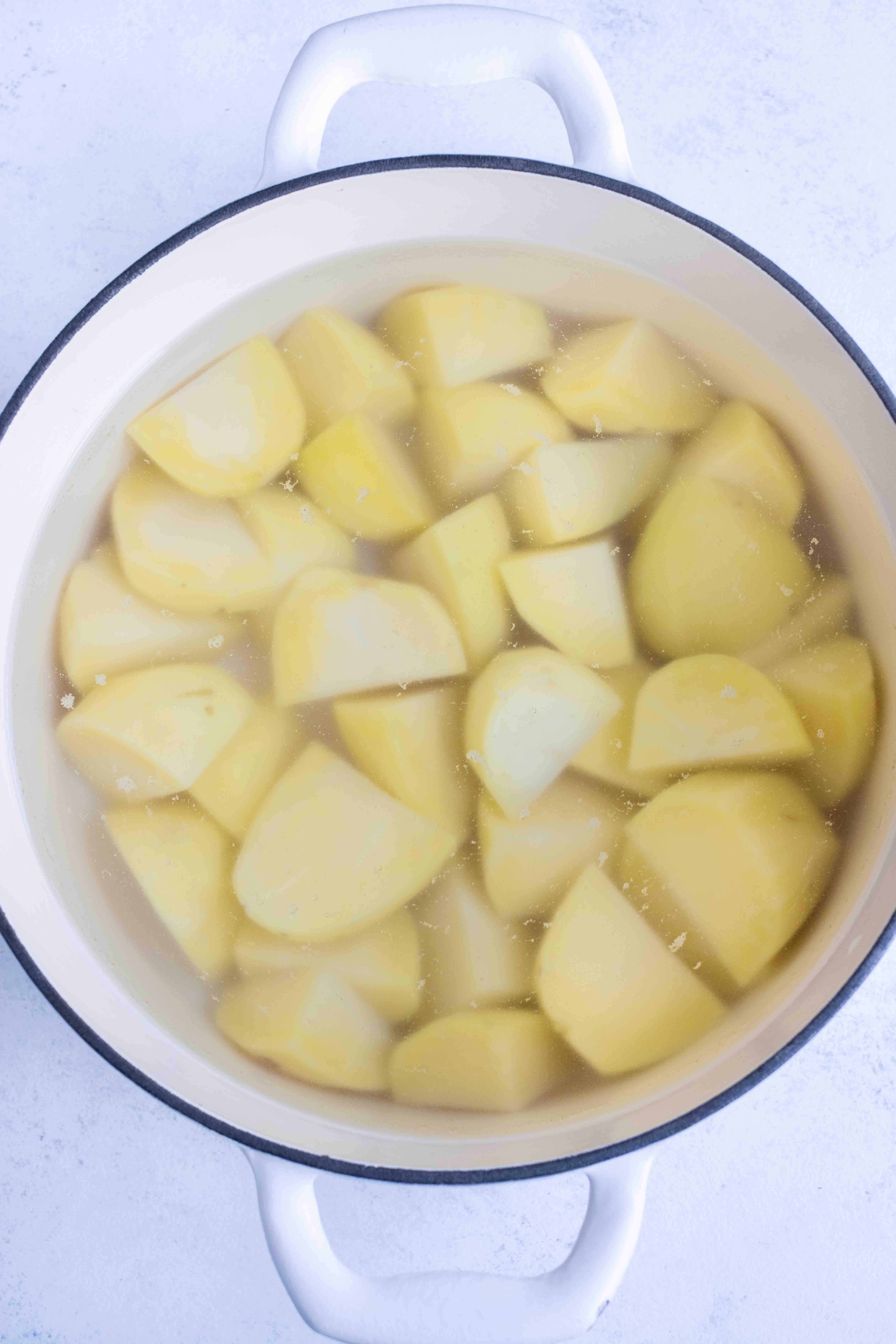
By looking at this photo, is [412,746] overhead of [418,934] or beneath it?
overhead

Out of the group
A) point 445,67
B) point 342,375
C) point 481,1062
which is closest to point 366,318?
point 342,375

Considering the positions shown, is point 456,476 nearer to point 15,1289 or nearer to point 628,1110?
point 628,1110

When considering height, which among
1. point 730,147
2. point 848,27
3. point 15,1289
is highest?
point 848,27

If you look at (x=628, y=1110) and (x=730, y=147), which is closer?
(x=628, y=1110)

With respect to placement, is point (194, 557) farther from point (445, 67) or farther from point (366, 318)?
point (445, 67)

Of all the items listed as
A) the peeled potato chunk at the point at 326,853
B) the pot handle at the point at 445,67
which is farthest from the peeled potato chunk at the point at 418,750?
the pot handle at the point at 445,67

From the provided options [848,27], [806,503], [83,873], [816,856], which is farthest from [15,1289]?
[848,27]

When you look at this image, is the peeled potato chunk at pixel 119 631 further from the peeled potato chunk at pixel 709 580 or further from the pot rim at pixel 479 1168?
the peeled potato chunk at pixel 709 580
